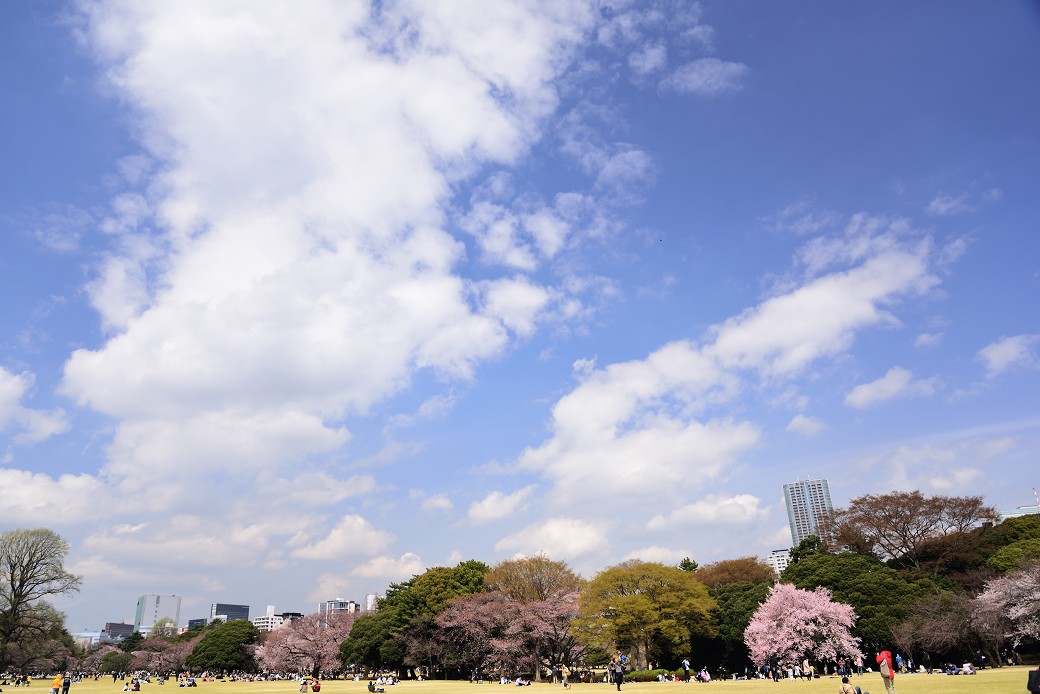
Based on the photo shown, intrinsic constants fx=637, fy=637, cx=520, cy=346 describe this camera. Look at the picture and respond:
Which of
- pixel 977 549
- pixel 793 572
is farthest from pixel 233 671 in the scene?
pixel 977 549

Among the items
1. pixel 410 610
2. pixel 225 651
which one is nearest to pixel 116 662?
pixel 225 651

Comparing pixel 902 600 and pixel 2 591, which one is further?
pixel 2 591

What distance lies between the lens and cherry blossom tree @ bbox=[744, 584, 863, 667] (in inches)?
1865

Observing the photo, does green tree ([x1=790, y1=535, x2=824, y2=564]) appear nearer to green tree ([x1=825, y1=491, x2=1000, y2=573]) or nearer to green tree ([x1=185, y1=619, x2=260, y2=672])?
green tree ([x1=825, y1=491, x2=1000, y2=573])

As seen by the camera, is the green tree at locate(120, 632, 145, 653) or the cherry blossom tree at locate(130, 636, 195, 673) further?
the green tree at locate(120, 632, 145, 653)

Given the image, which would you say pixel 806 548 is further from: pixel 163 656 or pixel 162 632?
pixel 162 632

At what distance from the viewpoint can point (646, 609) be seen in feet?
170

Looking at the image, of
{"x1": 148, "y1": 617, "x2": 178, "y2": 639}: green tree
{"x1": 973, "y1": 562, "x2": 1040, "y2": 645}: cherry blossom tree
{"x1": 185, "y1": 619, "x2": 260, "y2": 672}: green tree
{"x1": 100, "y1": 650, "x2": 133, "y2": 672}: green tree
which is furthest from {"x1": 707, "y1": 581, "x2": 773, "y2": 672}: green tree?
{"x1": 148, "y1": 617, "x2": 178, "y2": 639}: green tree

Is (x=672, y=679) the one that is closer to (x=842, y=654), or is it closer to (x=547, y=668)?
(x=842, y=654)

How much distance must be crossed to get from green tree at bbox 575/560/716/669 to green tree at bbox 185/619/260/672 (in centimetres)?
6107

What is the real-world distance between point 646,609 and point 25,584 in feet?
192

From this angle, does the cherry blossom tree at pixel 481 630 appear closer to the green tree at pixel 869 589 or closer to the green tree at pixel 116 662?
the green tree at pixel 869 589

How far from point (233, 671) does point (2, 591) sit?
128 feet

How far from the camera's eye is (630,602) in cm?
5209
